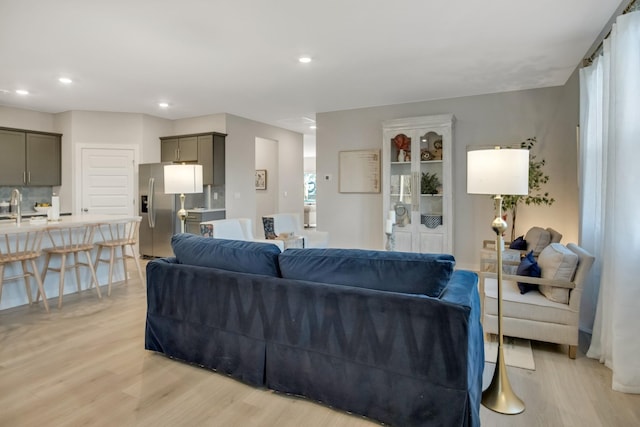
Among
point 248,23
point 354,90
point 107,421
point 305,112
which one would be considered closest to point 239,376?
point 107,421

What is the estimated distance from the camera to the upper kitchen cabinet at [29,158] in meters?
5.91

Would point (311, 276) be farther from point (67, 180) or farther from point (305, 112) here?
point (67, 180)

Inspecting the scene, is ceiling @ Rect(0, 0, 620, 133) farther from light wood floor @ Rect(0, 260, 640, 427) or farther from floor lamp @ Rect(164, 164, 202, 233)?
light wood floor @ Rect(0, 260, 640, 427)

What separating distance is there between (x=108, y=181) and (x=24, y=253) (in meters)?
3.42

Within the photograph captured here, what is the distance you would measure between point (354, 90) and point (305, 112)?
5.32 ft

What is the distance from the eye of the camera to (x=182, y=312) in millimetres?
2527

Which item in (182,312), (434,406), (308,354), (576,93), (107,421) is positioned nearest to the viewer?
(434,406)

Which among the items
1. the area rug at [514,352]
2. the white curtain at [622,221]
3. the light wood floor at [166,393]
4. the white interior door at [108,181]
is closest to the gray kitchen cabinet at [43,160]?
the white interior door at [108,181]

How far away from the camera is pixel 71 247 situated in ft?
12.8

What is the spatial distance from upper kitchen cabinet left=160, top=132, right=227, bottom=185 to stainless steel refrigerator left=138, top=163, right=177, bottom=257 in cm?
60

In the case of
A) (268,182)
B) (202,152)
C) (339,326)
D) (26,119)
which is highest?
(26,119)

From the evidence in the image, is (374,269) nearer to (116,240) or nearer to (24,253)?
(24,253)

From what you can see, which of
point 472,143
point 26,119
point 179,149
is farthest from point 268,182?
point 472,143

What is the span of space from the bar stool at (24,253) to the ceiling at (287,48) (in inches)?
74.9
